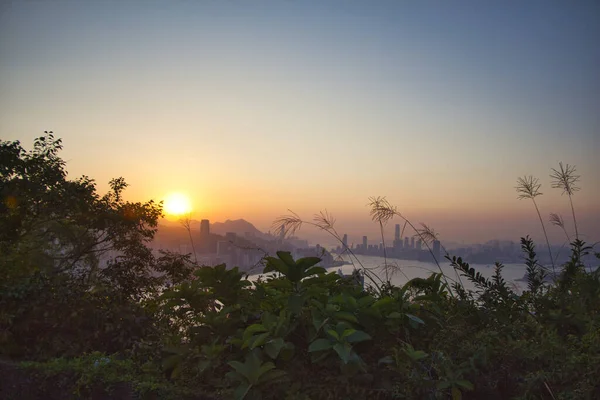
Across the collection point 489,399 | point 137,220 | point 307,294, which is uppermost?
point 137,220

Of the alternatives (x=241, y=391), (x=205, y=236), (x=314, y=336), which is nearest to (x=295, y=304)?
(x=314, y=336)

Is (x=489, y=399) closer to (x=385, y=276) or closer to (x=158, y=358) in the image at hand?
(x=385, y=276)

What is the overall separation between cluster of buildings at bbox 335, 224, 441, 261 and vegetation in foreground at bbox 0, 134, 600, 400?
203mm

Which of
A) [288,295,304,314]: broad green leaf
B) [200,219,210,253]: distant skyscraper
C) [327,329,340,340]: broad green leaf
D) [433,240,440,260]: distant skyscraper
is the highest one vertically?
[200,219,210,253]: distant skyscraper

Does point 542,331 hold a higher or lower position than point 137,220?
lower

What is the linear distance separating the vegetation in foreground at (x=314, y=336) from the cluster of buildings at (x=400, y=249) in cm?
20

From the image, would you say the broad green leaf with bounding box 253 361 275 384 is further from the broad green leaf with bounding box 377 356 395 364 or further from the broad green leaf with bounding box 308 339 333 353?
the broad green leaf with bounding box 377 356 395 364

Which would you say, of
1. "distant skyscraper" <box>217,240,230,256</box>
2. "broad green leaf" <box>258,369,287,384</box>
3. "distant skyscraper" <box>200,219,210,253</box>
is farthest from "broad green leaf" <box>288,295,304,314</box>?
"distant skyscraper" <box>200,219,210,253</box>

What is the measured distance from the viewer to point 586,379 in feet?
8.46

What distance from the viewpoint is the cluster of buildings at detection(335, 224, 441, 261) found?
4641 millimetres

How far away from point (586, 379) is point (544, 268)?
135 cm

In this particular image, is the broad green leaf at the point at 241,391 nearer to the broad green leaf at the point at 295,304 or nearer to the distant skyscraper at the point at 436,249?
the broad green leaf at the point at 295,304

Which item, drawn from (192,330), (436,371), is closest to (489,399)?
(436,371)

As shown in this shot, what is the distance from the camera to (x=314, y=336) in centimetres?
285
